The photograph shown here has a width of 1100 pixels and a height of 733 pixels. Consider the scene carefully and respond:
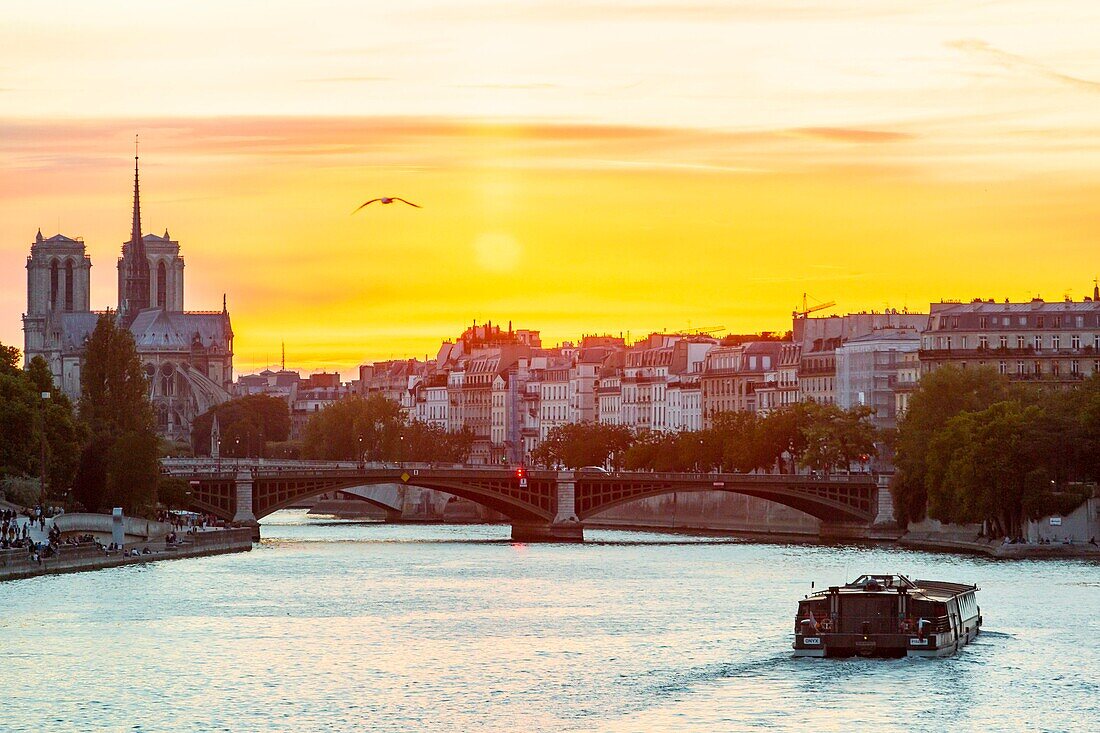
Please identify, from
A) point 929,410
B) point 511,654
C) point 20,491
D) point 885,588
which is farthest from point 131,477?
point 885,588

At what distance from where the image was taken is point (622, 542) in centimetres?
12925

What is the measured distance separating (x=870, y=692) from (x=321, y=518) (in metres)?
138

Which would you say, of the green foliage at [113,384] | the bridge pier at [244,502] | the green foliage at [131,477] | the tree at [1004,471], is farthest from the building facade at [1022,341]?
the green foliage at [131,477]

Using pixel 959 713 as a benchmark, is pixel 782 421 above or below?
above

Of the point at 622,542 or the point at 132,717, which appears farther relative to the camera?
the point at 622,542

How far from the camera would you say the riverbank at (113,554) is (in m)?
86.8

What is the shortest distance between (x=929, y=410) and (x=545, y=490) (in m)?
22.3

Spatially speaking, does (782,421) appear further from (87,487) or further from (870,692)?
(870,692)

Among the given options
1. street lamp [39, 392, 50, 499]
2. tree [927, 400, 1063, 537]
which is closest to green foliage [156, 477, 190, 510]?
street lamp [39, 392, 50, 499]

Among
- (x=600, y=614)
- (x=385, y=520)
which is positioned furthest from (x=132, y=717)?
(x=385, y=520)

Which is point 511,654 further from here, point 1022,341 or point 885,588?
point 1022,341

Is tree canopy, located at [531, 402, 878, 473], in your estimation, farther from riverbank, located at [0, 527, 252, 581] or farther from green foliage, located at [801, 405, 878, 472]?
riverbank, located at [0, 527, 252, 581]

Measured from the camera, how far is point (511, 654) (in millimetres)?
68000

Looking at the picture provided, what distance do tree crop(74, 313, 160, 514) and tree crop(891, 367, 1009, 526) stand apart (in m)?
36.0
